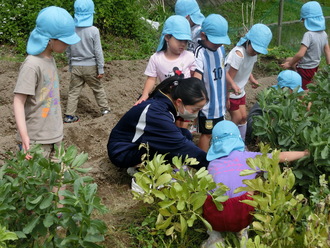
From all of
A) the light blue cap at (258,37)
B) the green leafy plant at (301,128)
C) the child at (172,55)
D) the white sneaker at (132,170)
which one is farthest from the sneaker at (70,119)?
the green leafy plant at (301,128)

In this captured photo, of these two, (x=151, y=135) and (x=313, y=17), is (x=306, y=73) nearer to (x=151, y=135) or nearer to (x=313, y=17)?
(x=313, y=17)

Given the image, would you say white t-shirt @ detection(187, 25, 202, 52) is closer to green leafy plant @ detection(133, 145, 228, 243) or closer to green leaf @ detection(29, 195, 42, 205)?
green leafy plant @ detection(133, 145, 228, 243)

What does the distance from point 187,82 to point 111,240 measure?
4.46 feet

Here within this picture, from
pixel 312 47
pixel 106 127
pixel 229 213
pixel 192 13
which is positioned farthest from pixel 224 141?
pixel 312 47

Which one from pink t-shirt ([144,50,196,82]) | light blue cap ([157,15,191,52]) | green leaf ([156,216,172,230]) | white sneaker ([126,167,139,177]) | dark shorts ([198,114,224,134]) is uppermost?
light blue cap ([157,15,191,52])

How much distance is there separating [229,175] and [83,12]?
3.32 meters

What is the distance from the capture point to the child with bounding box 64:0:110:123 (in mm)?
6172

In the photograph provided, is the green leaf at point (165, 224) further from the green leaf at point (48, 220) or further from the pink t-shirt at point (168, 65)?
the pink t-shirt at point (168, 65)

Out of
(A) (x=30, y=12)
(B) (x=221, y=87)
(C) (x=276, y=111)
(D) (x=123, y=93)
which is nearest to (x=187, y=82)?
(C) (x=276, y=111)

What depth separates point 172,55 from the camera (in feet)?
17.0

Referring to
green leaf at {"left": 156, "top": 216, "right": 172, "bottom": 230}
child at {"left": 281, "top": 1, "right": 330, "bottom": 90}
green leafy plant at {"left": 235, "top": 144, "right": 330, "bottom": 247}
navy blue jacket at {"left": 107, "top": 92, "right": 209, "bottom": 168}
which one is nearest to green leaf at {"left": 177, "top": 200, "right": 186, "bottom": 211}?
green leaf at {"left": 156, "top": 216, "right": 172, "bottom": 230}

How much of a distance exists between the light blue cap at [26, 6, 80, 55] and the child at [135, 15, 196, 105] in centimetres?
131

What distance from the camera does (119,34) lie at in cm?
953

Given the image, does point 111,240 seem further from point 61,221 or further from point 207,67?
point 207,67
